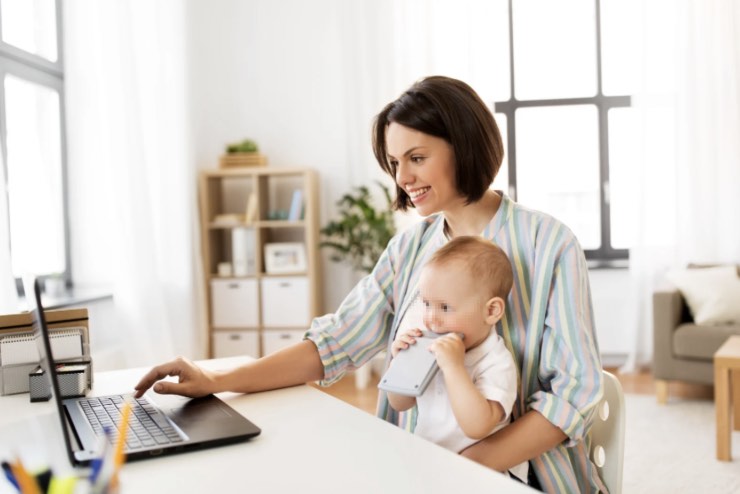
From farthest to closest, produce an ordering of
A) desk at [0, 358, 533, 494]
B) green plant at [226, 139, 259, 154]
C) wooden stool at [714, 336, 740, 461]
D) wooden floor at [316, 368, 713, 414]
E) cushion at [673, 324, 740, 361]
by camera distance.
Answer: green plant at [226, 139, 259, 154] → wooden floor at [316, 368, 713, 414] → cushion at [673, 324, 740, 361] → wooden stool at [714, 336, 740, 461] → desk at [0, 358, 533, 494]

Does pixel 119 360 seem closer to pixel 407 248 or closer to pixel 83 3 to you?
pixel 83 3

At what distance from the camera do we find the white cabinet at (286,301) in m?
4.92

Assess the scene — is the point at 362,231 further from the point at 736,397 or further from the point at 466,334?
the point at 466,334

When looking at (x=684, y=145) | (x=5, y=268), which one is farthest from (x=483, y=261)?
(x=684, y=145)

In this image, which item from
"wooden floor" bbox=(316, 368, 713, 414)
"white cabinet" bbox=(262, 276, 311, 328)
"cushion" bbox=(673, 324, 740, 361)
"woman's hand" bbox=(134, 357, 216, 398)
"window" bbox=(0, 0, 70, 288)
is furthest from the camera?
"white cabinet" bbox=(262, 276, 311, 328)

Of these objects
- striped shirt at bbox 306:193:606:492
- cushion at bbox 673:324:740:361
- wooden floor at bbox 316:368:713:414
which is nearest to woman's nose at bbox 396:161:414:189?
striped shirt at bbox 306:193:606:492

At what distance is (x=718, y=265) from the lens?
475 cm

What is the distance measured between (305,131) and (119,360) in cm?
222

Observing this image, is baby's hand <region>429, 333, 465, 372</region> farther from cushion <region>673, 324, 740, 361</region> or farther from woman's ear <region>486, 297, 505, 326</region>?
cushion <region>673, 324, 740, 361</region>

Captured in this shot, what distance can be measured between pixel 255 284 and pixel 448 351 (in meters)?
3.84

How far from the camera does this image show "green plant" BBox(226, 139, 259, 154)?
5117mm

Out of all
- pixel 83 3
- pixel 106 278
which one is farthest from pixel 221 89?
pixel 106 278

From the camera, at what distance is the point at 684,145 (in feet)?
16.6

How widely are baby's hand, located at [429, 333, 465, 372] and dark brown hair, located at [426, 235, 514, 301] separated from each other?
121mm
